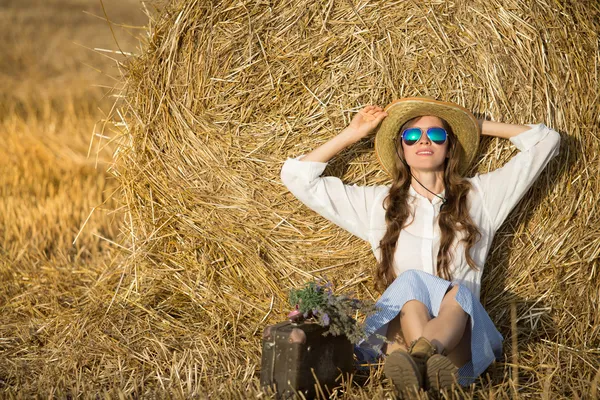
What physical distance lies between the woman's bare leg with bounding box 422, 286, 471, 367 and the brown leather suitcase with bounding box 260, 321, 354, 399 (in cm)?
36

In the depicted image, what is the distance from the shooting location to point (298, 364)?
2568 mm

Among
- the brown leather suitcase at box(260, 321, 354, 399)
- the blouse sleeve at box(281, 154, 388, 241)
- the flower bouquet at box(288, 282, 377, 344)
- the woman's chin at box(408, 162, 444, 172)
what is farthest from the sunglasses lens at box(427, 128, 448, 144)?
the brown leather suitcase at box(260, 321, 354, 399)

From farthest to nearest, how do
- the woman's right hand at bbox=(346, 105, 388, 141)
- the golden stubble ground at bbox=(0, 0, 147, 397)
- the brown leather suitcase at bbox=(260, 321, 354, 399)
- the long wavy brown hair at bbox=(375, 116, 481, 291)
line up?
the golden stubble ground at bbox=(0, 0, 147, 397), the woman's right hand at bbox=(346, 105, 388, 141), the long wavy brown hair at bbox=(375, 116, 481, 291), the brown leather suitcase at bbox=(260, 321, 354, 399)

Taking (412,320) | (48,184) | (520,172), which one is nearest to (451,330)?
(412,320)

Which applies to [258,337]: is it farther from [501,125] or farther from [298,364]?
[501,125]

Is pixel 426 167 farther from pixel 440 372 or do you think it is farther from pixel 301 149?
pixel 440 372

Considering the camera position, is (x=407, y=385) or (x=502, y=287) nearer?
(x=407, y=385)

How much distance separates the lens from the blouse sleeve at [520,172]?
3.08 m

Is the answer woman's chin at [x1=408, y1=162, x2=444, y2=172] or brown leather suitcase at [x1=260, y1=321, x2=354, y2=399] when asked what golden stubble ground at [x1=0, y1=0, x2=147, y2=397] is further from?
woman's chin at [x1=408, y1=162, x2=444, y2=172]

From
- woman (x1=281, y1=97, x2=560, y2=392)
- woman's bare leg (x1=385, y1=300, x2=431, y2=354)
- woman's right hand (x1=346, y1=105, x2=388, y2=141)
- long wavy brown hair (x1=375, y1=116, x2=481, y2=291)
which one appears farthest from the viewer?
woman's right hand (x1=346, y1=105, x2=388, y2=141)

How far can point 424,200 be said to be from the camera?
3.20 meters

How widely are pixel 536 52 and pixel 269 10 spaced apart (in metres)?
1.23

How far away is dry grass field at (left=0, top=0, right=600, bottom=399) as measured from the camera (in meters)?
3.22

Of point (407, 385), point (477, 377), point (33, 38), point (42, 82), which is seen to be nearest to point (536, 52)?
point (477, 377)
